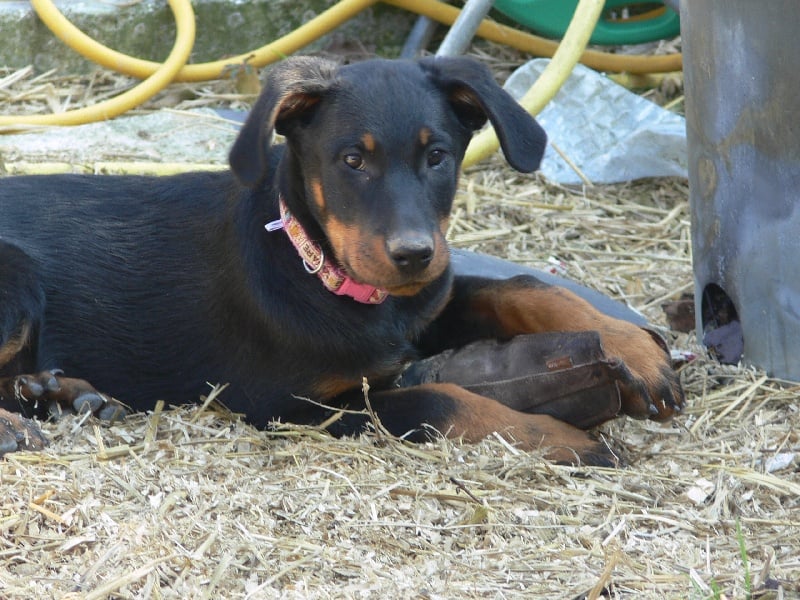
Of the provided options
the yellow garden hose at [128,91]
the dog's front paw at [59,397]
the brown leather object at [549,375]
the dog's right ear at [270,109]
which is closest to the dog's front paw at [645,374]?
the brown leather object at [549,375]

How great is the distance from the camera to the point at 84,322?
14.3ft

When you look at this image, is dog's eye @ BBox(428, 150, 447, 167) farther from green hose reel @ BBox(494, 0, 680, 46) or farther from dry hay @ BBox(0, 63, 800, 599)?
green hose reel @ BBox(494, 0, 680, 46)

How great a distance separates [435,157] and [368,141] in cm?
24

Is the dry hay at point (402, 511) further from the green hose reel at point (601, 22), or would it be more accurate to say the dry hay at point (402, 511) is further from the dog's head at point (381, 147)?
the green hose reel at point (601, 22)

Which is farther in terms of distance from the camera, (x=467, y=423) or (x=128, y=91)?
(x=128, y=91)

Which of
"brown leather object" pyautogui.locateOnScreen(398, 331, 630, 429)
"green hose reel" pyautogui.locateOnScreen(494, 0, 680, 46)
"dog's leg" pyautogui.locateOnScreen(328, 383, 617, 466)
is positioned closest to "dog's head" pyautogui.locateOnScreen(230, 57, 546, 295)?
"dog's leg" pyautogui.locateOnScreen(328, 383, 617, 466)

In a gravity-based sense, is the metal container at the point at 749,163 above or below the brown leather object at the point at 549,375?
above

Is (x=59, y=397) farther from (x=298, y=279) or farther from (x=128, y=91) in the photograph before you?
(x=128, y=91)

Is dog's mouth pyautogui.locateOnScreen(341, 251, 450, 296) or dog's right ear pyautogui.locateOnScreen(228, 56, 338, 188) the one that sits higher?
dog's right ear pyautogui.locateOnScreen(228, 56, 338, 188)

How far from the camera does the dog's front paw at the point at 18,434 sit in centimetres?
371

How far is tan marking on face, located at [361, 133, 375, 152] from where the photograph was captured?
12.1 ft

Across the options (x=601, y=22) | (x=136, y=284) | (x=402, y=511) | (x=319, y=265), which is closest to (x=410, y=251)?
(x=319, y=265)

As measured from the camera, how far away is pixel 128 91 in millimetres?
7246

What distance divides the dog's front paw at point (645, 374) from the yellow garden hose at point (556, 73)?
6.95 feet
